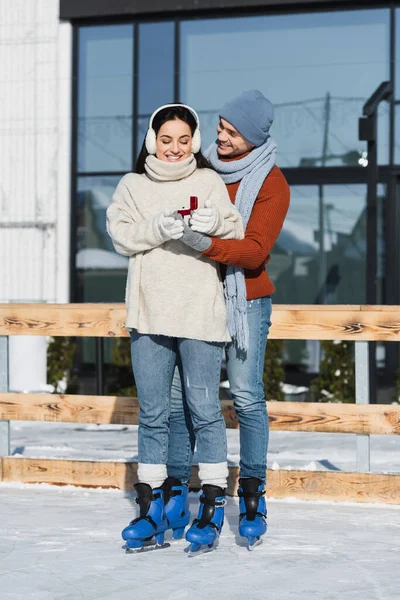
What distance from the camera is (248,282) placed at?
12.6 feet

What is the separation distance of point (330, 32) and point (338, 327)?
536 cm

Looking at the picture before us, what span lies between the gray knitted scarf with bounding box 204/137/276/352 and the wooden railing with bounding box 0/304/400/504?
3.90ft

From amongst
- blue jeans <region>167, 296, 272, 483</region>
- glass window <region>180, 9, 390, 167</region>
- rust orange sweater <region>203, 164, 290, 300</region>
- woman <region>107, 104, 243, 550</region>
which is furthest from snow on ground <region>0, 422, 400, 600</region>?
glass window <region>180, 9, 390, 167</region>

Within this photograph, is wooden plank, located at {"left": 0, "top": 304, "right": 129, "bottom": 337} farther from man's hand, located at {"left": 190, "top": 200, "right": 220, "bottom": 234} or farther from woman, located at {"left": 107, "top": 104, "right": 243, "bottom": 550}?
man's hand, located at {"left": 190, "top": 200, "right": 220, "bottom": 234}

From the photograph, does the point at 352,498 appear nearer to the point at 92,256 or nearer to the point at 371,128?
the point at 371,128

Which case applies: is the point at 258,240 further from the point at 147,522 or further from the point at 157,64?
the point at 157,64

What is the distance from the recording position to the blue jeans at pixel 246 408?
3857mm

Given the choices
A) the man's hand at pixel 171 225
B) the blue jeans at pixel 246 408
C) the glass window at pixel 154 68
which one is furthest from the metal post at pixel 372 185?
the man's hand at pixel 171 225

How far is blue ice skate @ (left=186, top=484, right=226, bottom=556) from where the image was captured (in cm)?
363

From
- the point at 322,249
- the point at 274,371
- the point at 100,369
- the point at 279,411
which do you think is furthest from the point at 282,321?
the point at 322,249

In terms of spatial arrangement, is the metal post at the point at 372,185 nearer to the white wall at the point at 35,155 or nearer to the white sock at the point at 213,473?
the white wall at the point at 35,155

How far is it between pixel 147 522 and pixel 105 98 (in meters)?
6.90

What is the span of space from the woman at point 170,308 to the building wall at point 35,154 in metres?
6.35

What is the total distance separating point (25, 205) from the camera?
1009cm
